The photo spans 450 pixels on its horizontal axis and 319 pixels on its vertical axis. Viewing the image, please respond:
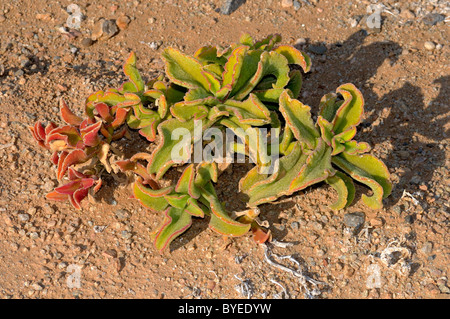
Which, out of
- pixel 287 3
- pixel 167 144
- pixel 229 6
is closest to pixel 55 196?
pixel 167 144

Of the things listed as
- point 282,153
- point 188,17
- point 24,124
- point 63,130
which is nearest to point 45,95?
point 24,124

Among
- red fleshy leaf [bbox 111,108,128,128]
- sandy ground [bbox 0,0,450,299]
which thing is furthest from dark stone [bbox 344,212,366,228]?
red fleshy leaf [bbox 111,108,128,128]

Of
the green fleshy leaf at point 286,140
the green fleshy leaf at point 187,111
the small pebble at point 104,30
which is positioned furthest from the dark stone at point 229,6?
the green fleshy leaf at point 286,140

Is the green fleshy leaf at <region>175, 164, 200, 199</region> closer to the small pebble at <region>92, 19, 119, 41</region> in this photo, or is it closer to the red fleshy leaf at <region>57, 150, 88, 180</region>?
the red fleshy leaf at <region>57, 150, 88, 180</region>

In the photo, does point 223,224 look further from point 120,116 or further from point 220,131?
point 120,116

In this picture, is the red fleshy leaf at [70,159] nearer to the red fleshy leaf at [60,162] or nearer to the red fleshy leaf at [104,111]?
the red fleshy leaf at [60,162]

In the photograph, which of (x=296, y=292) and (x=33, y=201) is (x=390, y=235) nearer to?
(x=296, y=292)
